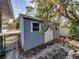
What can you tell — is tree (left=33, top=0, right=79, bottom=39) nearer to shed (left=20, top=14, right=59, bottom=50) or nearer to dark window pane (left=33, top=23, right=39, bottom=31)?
shed (left=20, top=14, right=59, bottom=50)

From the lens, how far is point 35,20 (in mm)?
14727

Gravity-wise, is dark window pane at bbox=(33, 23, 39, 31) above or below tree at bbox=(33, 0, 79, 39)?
below

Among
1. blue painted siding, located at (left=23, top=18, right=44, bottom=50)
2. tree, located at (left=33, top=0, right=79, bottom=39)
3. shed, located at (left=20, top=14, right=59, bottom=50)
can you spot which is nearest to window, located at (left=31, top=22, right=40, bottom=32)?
shed, located at (left=20, top=14, right=59, bottom=50)

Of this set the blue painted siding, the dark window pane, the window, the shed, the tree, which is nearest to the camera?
the shed

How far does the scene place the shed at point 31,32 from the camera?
12.4m

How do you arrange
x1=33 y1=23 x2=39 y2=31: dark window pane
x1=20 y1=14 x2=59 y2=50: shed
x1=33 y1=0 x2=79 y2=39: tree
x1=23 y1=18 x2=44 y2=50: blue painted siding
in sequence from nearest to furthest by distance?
x1=20 y1=14 x2=59 y2=50: shed → x1=23 y1=18 x2=44 y2=50: blue painted siding → x1=33 y1=0 x2=79 y2=39: tree → x1=33 y1=23 x2=39 y2=31: dark window pane

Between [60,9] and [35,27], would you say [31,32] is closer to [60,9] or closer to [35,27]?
[35,27]

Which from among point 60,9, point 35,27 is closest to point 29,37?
point 35,27

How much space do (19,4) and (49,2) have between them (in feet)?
35.8

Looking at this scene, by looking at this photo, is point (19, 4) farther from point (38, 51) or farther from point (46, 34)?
point (38, 51)

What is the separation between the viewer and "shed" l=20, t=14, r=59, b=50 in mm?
12402

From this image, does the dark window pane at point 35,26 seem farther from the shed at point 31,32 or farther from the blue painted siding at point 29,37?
the blue painted siding at point 29,37

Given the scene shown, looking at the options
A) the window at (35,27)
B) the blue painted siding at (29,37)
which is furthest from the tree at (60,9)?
the blue painted siding at (29,37)

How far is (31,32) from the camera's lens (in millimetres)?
13797
